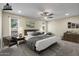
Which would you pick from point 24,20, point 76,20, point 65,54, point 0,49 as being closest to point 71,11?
point 76,20

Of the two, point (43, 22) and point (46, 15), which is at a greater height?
point (46, 15)

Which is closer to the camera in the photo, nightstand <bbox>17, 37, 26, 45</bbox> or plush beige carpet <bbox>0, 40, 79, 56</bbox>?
plush beige carpet <bbox>0, 40, 79, 56</bbox>

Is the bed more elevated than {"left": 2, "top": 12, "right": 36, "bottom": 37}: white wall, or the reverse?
{"left": 2, "top": 12, "right": 36, "bottom": 37}: white wall

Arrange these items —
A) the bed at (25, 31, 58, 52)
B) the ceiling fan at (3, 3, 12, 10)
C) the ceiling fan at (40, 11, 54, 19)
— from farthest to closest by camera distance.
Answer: the bed at (25, 31, 58, 52), the ceiling fan at (40, 11, 54, 19), the ceiling fan at (3, 3, 12, 10)

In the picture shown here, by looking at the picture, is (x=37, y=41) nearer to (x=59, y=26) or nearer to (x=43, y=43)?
(x=43, y=43)

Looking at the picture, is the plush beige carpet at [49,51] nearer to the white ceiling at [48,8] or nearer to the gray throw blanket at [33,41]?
the gray throw blanket at [33,41]

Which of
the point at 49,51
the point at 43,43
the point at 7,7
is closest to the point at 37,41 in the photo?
the point at 43,43

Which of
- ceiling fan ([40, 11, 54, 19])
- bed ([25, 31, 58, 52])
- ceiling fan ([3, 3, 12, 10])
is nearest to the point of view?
ceiling fan ([3, 3, 12, 10])

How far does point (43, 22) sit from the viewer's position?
1.90 metres

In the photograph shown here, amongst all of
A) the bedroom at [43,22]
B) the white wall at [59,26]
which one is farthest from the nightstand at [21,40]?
the white wall at [59,26]

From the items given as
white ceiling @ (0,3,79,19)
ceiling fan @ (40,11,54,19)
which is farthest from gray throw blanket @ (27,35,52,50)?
white ceiling @ (0,3,79,19)

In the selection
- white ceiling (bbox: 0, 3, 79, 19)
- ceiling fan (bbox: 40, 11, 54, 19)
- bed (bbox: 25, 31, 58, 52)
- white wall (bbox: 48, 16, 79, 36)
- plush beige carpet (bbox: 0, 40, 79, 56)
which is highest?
white ceiling (bbox: 0, 3, 79, 19)

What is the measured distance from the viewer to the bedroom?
1679 millimetres

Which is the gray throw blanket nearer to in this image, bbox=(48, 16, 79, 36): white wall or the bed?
the bed
